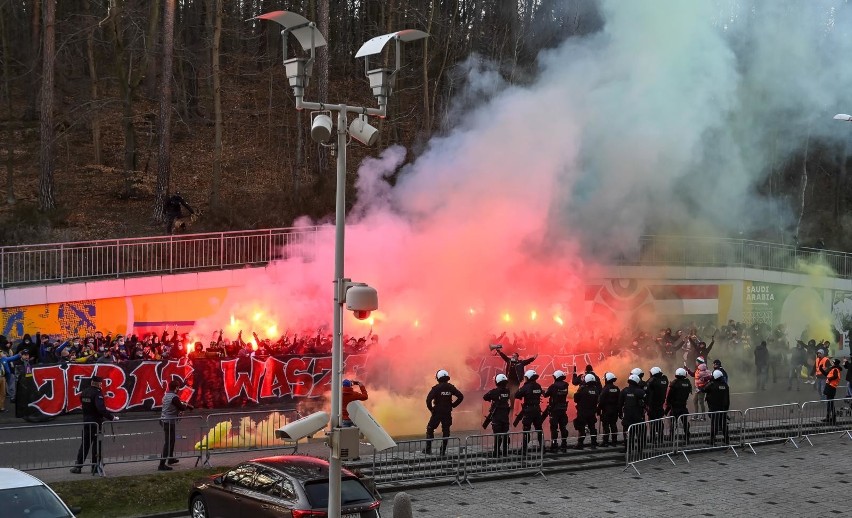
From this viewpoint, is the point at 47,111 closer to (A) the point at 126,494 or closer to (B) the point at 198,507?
(A) the point at 126,494

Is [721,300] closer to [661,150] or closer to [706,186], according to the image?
[706,186]

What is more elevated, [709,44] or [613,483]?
[709,44]

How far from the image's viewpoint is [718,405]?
1912 cm

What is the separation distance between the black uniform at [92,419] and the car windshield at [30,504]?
4280 mm

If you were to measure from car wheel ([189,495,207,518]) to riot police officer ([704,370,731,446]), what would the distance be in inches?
411

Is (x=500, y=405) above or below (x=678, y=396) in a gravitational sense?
above

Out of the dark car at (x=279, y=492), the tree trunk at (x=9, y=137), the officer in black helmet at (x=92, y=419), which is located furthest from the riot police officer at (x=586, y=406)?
the tree trunk at (x=9, y=137)

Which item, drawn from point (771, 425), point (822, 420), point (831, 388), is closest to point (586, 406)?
point (771, 425)

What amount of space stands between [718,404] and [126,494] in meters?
11.3

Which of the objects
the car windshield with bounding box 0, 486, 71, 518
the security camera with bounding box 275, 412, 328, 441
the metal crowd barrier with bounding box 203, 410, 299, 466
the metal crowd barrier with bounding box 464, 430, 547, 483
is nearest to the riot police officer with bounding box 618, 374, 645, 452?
the metal crowd barrier with bounding box 464, 430, 547, 483

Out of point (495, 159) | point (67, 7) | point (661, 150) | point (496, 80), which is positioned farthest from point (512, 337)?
point (67, 7)

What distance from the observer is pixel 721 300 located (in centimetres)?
3319

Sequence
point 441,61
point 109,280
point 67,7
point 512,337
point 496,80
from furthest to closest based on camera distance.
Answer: point 67,7, point 441,61, point 496,80, point 512,337, point 109,280

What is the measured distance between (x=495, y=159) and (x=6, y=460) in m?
14.3
